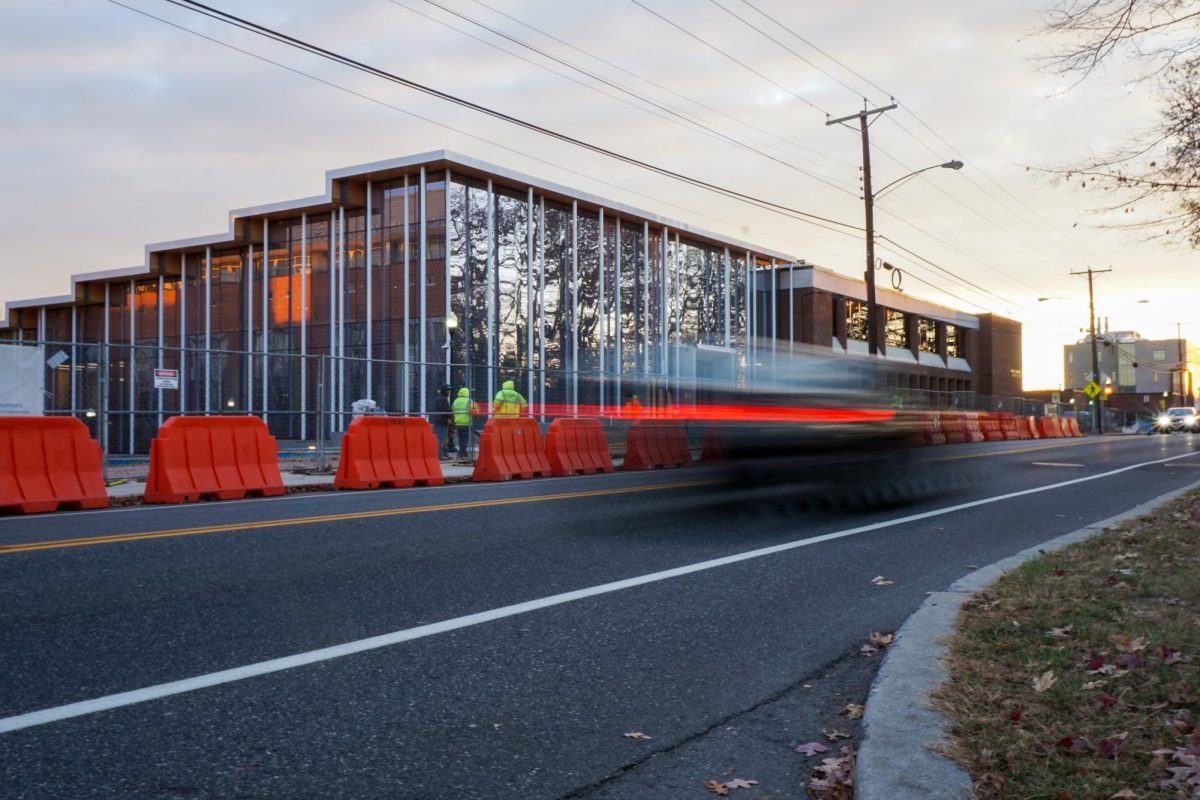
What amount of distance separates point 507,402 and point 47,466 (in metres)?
10.6

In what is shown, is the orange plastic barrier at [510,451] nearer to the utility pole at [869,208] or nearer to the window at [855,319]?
the utility pole at [869,208]

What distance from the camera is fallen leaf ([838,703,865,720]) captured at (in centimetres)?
400

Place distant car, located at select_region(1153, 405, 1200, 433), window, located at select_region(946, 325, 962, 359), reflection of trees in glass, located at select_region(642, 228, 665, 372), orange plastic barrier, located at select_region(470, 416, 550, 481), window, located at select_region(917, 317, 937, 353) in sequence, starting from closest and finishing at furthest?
orange plastic barrier, located at select_region(470, 416, 550, 481) → reflection of trees in glass, located at select_region(642, 228, 665, 372) → distant car, located at select_region(1153, 405, 1200, 433) → window, located at select_region(917, 317, 937, 353) → window, located at select_region(946, 325, 962, 359)

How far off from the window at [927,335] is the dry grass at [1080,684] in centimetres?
5766

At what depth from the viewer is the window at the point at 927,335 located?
202ft

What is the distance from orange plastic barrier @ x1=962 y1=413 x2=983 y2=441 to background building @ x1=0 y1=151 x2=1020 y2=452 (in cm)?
611

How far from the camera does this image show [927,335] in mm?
63094

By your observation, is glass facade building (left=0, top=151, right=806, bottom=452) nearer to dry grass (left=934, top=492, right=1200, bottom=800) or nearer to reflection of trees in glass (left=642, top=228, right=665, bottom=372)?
reflection of trees in glass (left=642, top=228, right=665, bottom=372)

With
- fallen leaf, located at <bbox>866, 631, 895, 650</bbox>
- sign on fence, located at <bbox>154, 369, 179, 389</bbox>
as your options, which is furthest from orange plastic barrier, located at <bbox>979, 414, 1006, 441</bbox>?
fallen leaf, located at <bbox>866, 631, 895, 650</bbox>

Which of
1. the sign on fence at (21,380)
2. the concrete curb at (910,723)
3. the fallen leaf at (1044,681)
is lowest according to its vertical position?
the concrete curb at (910,723)

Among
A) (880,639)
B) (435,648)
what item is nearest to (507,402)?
(880,639)

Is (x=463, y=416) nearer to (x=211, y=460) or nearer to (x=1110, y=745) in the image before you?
(x=211, y=460)

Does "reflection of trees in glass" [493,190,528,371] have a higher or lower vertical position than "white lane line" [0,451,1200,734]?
higher

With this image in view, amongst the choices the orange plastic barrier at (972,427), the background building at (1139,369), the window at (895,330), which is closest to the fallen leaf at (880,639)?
the orange plastic barrier at (972,427)
